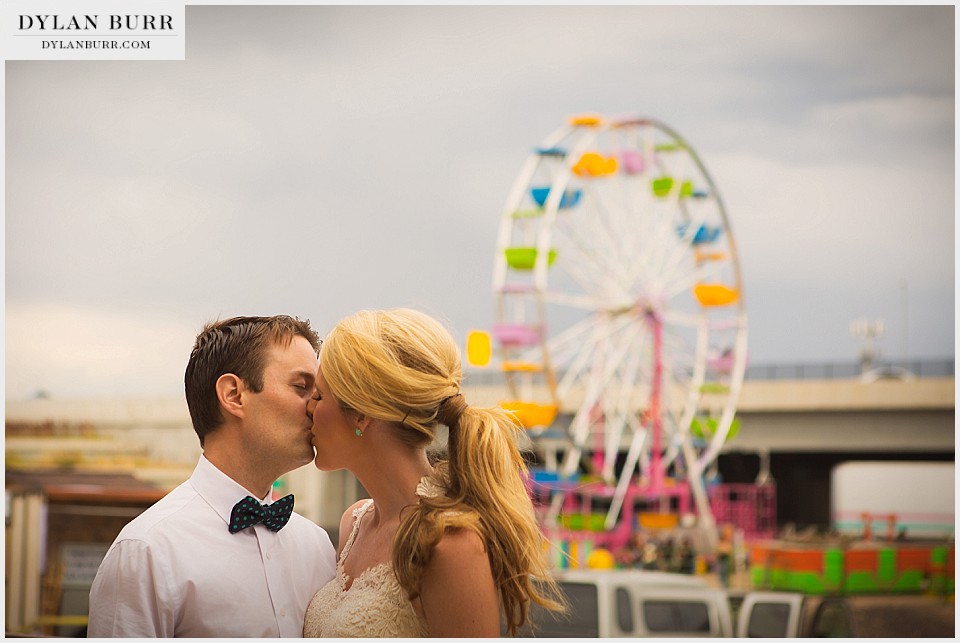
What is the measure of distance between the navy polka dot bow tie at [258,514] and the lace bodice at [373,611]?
0.57ft

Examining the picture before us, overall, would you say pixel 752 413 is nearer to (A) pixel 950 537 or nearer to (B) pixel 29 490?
(A) pixel 950 537

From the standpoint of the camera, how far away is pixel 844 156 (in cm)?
1838

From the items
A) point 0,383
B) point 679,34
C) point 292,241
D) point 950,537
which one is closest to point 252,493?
point 0,383

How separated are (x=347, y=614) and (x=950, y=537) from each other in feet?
41.5

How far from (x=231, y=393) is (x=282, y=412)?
96mm

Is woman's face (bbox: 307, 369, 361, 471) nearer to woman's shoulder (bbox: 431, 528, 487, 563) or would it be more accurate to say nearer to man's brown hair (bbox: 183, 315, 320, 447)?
man's brown hair (bbox: 183, 315, 320, 447)

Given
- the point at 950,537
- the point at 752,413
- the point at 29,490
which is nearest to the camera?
the point at 29,490

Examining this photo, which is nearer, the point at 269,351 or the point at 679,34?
the point at 269,351

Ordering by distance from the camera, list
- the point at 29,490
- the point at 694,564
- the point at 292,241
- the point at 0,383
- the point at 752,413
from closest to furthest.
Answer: the point at 0,383, the point at 29,490, the point at 292,241, the point at 694,564, the point at 752,413

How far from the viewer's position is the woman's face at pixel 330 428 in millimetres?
1927

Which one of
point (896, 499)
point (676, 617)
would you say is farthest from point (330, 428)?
point (896, 499)

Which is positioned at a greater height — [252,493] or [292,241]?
[292,241]

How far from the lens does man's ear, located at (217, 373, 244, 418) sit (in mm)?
1976

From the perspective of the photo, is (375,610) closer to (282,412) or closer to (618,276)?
(282,412)
